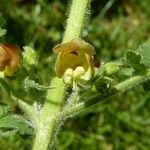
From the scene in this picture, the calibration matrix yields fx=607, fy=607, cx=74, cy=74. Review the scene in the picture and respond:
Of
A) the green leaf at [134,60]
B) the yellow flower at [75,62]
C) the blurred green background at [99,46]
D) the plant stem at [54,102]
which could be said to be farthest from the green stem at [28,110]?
the blurred green background at [99,46]

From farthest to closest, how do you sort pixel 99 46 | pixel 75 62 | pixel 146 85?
1. pixel 99 46
2. pixel 146 85
3. pixel 75 62

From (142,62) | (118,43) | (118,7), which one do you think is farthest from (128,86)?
(118,7)

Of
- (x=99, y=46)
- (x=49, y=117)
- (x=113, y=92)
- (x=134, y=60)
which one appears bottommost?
(x=99, y=46)

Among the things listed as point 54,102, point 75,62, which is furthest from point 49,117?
point 75,62

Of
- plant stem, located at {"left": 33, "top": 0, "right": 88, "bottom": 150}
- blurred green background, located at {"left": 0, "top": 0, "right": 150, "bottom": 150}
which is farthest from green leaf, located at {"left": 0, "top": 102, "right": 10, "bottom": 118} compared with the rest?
blurred green background, located at {"left": 0, "top": 0, "right": 150, "bottom": 150}

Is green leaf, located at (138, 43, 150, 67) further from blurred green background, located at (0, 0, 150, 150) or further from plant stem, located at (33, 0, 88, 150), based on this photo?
blurred green background, located at (0, 0, 150, 150)

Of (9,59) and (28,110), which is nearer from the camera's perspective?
(9,59)

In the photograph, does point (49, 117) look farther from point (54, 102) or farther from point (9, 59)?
point (9, 59)
